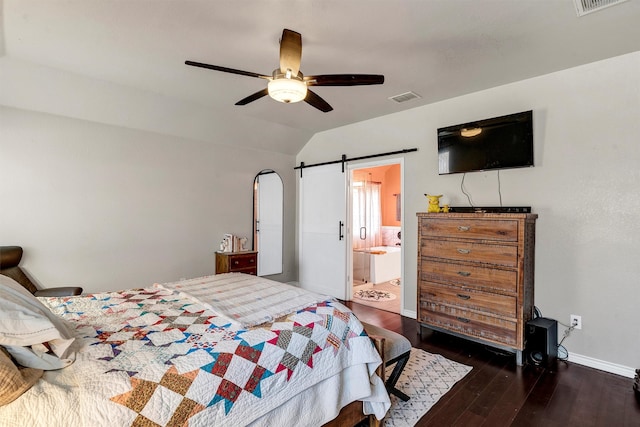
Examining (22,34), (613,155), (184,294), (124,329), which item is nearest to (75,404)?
(124,329)

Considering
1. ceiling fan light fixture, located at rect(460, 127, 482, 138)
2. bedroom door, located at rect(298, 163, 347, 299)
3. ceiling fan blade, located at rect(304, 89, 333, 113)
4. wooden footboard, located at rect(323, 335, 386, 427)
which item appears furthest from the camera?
bedroom door, located at rect(298, 163, 347, 299)

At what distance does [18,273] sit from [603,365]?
5.35 metres

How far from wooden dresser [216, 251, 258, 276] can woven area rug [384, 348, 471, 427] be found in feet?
8.21

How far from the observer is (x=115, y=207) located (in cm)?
357

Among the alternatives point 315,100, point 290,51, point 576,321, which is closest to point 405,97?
point 315,100

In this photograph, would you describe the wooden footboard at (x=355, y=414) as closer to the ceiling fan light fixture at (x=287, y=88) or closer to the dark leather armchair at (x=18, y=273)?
the ceiling fan light fixture at (x=287, y=88)

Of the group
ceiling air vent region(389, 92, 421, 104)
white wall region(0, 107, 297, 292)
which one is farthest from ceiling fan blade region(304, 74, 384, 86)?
white wall region(0, 107, 297, 292)

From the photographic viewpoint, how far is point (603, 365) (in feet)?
8.65

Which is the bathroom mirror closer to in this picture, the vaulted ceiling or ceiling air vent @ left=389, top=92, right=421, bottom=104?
the vaulted ceiling

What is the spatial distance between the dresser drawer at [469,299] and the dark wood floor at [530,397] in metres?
0.46

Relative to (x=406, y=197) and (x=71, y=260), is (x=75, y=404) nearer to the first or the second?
(x=71, y=260)

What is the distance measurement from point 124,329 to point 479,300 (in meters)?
2.85

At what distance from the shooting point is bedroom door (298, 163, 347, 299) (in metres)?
4.75

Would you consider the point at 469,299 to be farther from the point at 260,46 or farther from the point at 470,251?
the point at 260,46
